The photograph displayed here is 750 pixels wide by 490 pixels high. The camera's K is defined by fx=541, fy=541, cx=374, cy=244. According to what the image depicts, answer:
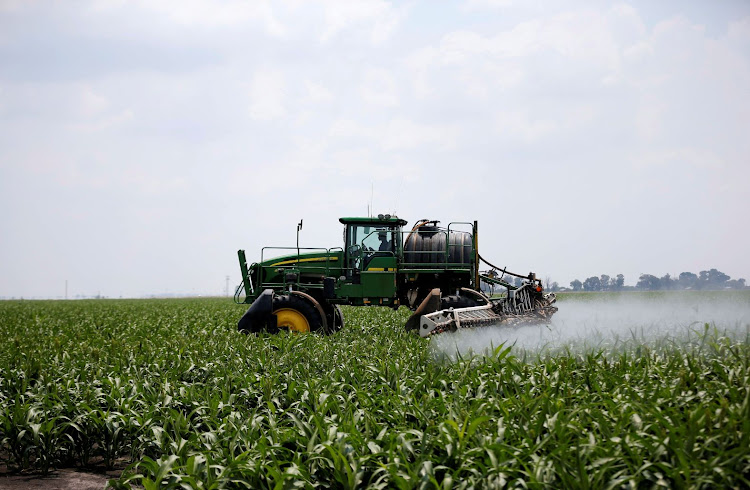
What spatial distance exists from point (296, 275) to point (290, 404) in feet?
22.5

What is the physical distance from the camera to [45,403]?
20.0 feet

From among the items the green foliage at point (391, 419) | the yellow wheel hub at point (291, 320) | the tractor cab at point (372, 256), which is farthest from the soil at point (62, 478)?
the tractor cab at point (372, 256)

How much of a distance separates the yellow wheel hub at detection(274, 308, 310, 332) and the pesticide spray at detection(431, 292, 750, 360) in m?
3.56

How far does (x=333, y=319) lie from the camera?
12594 millimetres

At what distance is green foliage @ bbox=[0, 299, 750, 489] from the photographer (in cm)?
357

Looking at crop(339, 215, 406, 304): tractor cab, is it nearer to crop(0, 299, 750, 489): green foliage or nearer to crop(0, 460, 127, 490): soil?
crop(0, 299, 750, 489): green foliage

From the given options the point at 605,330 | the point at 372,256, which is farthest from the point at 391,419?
the point at 372,256

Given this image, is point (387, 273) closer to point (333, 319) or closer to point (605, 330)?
point (333, 319)

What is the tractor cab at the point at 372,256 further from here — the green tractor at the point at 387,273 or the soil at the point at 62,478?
the soil at the point at 62,478

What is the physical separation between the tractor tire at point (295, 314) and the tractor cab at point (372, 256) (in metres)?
1.16

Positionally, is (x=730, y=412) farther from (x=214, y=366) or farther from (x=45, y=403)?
(x=45, y=403)

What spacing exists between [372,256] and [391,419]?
7.85 metres

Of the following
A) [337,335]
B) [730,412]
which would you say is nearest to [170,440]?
[730,412]

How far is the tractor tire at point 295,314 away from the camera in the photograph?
1160 centimetres
